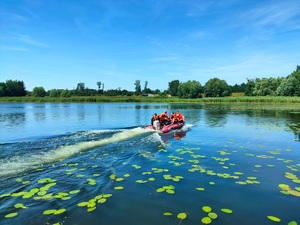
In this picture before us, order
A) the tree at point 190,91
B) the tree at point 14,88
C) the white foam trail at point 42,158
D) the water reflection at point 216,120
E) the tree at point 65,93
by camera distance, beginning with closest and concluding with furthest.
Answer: the white foam trail at point 42,158 < the water reflection at point 216,120 < the tree at point 190,91 < the tree at point 65,93 < the tree at point 14,88

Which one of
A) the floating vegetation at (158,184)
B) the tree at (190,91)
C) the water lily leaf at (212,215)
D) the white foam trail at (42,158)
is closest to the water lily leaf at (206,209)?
the floating vegetation at (158,184)

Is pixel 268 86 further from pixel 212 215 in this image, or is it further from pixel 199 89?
pixel 212 215

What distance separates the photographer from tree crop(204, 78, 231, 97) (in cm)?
12157

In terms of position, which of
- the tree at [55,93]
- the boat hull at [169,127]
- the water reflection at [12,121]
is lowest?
the water reflection at [12,121]

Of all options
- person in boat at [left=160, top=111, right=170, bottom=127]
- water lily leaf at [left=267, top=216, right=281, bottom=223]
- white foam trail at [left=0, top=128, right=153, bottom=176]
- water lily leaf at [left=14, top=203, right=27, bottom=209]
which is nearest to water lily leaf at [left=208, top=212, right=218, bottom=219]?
water lily leaf at [left=267, top=216, right=281, bottom=223]

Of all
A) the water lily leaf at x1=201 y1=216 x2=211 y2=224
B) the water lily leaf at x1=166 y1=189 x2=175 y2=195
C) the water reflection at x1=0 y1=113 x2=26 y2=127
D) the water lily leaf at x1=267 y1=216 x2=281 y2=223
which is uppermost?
the water lily leaf at x1=166 y1=189 x2=175 y2=195

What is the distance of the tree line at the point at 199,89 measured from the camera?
8656 cm

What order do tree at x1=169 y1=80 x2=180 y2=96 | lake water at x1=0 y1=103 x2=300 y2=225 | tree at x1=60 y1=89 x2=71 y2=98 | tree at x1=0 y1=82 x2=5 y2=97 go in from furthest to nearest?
tree at x1=169 y1=80 x2=180 y2=96 < tree at x1=60 y1=89 x2=71 y2=98 < tree at x1=0 y1=82 x2=5 y2=97 < lake water at x1=0 y1=103 x2=300 y2=225

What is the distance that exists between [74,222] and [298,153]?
37.1 feet

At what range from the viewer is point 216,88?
120875 millimetres

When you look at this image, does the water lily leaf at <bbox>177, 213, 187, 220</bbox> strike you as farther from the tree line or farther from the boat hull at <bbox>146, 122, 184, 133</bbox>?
the tree line

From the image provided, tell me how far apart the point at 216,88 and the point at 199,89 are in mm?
8115

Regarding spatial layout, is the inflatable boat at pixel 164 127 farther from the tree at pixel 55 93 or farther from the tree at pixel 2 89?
the tree at pixel 2 89

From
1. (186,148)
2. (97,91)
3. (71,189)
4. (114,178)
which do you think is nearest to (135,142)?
(186,148)
